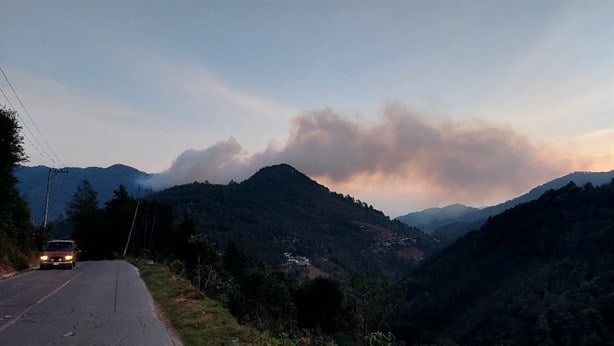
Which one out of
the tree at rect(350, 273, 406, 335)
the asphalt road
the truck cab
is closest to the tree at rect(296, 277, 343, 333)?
the tree at rect(350, 273, 406, 335)

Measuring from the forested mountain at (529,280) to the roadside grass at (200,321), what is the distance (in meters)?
74.8

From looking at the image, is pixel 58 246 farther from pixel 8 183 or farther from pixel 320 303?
pixel 320 303

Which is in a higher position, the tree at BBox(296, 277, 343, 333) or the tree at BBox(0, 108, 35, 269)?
the tree at BBox(0, 108, 35, 269)

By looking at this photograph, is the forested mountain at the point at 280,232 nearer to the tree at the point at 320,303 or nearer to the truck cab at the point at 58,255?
the tree at the point at 320,303

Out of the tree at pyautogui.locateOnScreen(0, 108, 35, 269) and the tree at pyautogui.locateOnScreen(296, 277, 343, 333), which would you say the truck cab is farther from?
the tree at pyautogui.locateOnScreen(296, 277, 343, 333)

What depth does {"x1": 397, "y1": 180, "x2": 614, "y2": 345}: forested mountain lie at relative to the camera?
83.5 meters

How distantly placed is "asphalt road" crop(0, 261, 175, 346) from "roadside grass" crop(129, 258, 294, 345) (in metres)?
0.45

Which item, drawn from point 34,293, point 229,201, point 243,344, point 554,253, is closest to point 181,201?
point 229,201

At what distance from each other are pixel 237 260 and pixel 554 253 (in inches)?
2788

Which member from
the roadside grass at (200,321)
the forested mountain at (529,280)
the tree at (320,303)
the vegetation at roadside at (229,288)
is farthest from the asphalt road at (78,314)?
the forested mountain at (529,280)

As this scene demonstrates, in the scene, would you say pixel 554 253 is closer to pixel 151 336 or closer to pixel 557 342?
pixel 557 342

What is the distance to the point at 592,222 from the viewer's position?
109625 millimetres

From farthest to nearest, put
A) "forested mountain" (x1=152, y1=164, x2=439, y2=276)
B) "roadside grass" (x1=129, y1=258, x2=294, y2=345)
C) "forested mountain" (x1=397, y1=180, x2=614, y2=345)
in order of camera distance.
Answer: "forested mountain" (x1=152, y1=164, x2=439, y2=276) → "forested mountain" (x1=397, y1=180, x2=614, y2=345) → "roadside grass" (x1=129, y1=258, x2=294, y2=345)

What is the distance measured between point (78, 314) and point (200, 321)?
391 centimetres
